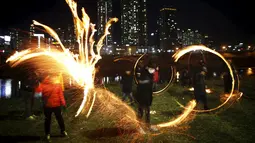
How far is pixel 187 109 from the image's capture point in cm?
1275

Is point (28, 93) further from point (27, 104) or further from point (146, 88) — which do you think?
point (146, 88)

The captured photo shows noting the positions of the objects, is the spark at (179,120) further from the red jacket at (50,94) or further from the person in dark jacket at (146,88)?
the red jacket at (50,94)

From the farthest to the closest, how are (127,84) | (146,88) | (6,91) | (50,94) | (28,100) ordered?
(6,91) → (127,84) → (28,100) → (146,88) → (50,94)

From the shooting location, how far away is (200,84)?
12.0 m

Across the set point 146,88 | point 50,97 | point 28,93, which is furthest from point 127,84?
point 50,97

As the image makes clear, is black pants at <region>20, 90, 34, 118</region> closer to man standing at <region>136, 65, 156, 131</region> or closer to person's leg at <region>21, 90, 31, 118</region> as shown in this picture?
person's leg at <region>21, 90, 31, 118</region>

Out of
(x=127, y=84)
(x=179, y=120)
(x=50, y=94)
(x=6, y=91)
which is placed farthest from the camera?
(x=6, y=91)

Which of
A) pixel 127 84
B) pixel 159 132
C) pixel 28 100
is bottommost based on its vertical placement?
pixel 159 132

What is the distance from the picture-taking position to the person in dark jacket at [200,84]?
11898mm

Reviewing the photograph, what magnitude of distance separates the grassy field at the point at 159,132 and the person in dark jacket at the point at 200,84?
2.72 feet

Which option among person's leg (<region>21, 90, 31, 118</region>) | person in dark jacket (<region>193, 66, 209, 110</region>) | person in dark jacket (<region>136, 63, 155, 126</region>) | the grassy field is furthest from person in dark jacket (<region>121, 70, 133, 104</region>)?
person's leg (<region>21, 90, 31, 118</region>)

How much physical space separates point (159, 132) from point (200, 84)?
163 inches

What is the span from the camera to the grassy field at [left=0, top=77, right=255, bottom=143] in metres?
8.27

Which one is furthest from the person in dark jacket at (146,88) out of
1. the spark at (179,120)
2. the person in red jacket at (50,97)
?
the person in red jacket at (50,97)
